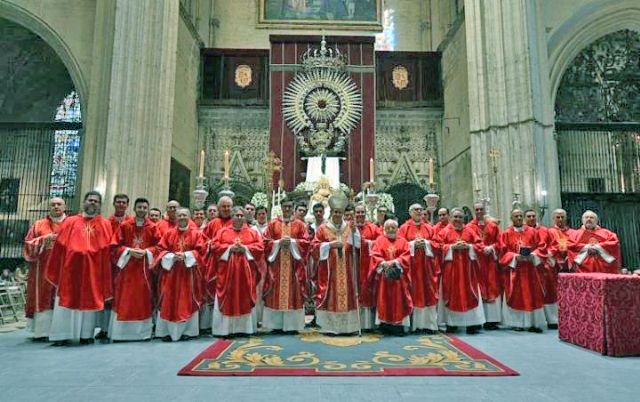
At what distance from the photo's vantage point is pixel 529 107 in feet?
34.4

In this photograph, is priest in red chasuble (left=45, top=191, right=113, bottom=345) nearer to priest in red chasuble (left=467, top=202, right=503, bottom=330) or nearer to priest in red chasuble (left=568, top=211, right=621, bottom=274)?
priest in red chasuble (left=467, top=202, right=503, bottom=330)

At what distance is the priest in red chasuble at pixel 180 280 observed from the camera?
18.2ft

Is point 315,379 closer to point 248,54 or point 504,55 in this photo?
point 504,55

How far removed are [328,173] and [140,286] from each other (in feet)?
30.3

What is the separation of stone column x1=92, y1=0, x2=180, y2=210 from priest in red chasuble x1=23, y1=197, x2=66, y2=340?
3.71 m

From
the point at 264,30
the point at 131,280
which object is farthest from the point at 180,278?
the point at 264,30

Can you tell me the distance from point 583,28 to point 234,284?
1152cm

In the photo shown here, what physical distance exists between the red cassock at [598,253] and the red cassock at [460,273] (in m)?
1.39

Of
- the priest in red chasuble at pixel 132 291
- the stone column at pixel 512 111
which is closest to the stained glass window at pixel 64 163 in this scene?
the priest in red chasuble at pixel 132 291

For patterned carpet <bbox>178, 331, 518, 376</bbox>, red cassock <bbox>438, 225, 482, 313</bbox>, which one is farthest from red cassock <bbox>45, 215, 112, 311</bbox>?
red cassock <bbox>438, 225, 482, 313</bbox>

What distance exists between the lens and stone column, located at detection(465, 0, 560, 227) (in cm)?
1034

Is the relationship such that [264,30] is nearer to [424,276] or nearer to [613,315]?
[424,276]

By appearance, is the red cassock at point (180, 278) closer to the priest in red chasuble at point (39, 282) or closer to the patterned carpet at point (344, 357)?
the patterned carpet at point (344, 357)

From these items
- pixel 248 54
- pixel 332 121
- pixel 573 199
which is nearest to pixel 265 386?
pixel 573 199
